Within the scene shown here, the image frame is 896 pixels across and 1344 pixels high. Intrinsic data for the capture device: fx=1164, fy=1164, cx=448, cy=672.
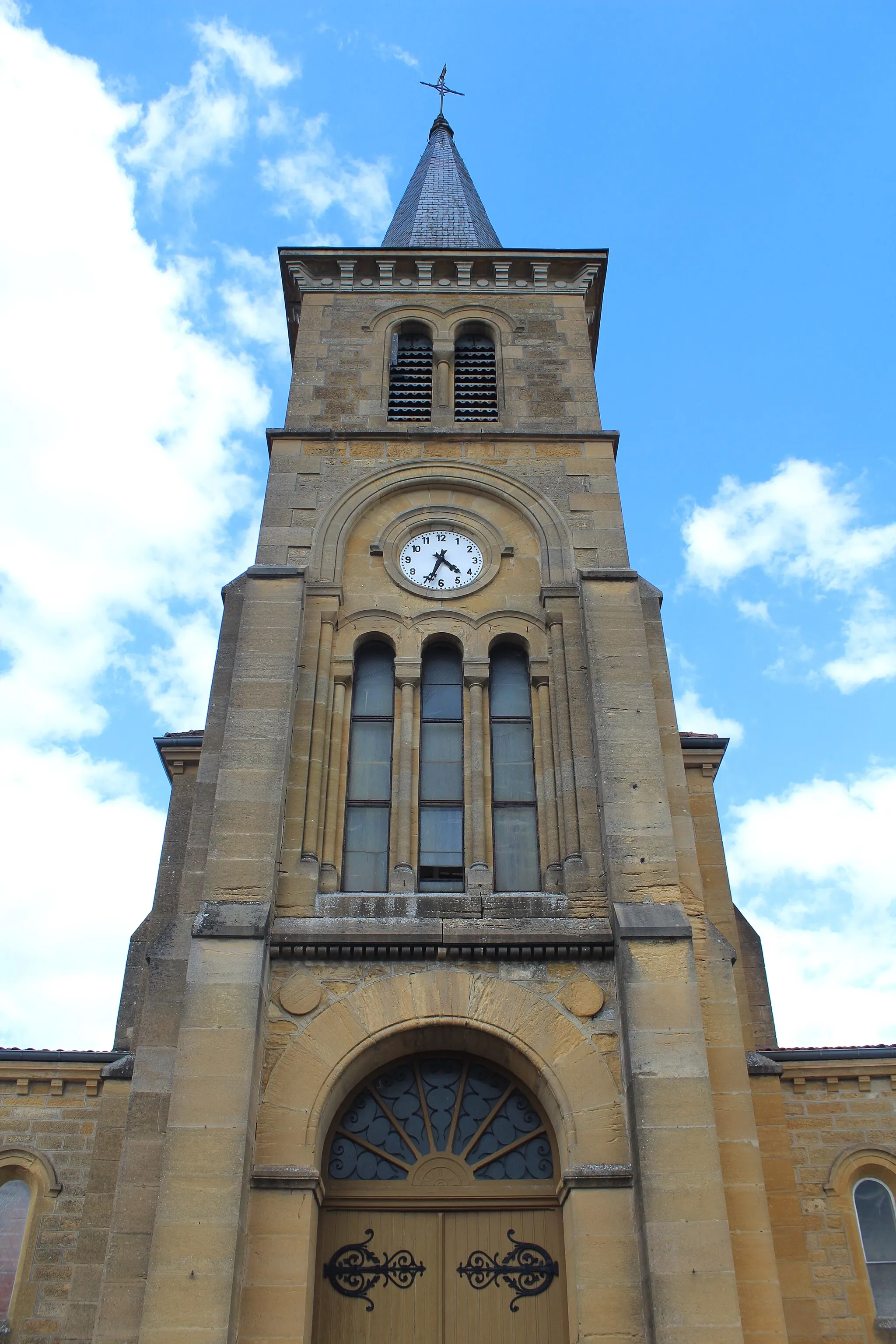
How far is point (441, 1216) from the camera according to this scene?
32.6ft

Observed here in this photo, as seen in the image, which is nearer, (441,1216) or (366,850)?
(441,1216)

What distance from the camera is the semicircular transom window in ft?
33.3

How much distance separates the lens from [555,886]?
11234 millimetres

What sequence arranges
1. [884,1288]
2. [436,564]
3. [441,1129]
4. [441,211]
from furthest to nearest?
[441,211] → [436,564] → [884,1288] → [441,1129]

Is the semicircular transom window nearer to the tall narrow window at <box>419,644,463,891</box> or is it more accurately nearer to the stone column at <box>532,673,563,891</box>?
the tall narrow window at <box>419,644,463,891</box>

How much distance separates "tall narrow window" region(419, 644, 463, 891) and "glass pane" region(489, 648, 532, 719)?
1.21 feet

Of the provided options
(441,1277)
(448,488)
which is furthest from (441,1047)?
(448,488)

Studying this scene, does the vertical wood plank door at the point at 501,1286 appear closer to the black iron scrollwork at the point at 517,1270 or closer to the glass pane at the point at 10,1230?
the black iron scrollwork at the point at 517,1270

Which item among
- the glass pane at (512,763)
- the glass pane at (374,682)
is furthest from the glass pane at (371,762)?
the glass pane at (512,763)

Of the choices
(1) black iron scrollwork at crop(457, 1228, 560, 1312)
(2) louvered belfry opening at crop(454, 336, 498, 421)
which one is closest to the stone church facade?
(1) black iron scrollwork at crop(457, 1228, 560, 1312)

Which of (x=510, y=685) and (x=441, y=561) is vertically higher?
(x=441, y=561)

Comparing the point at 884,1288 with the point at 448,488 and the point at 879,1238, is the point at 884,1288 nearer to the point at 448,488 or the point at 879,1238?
the point at 879,1238

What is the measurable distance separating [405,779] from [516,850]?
1.36m

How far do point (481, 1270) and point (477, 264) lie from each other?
1370 cm
